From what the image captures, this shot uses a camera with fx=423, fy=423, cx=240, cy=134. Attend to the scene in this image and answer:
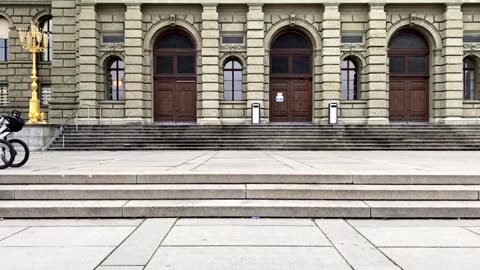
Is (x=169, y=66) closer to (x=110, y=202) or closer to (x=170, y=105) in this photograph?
(x=170, y=105)

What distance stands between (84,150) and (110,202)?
15.2 metres

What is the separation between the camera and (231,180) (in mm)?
8508

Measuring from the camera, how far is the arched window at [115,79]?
28.6m

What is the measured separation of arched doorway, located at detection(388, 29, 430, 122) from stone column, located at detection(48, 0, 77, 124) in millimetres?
21648

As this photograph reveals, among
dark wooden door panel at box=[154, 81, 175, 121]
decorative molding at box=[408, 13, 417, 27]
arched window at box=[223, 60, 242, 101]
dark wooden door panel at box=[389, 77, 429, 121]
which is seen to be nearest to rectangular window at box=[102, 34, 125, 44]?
dark wooden door panel at box=[154, 81, 175, 121]

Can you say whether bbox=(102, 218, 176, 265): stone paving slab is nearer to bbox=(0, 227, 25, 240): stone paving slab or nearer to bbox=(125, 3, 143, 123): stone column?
bbox=(0, 227, 25, 240): stone paving slab

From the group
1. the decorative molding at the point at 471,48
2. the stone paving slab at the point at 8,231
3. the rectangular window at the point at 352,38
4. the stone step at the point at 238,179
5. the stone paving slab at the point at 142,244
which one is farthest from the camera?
the rectangular window at the point at 352,38

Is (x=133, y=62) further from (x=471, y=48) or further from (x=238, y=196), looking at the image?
(x=471, y=48)

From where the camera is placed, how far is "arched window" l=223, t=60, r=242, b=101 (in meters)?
28.6

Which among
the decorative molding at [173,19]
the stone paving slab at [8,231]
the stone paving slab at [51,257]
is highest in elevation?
the decorative molding at [173,19]

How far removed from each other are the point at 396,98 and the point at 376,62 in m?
3.25

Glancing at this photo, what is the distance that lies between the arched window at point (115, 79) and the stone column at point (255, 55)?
28.0 ft

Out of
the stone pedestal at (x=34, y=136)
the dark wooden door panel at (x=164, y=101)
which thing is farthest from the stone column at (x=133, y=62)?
the stone pedestal at (x=34, y=136)

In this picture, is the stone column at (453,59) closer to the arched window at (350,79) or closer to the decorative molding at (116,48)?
the arched window at (350,79)
